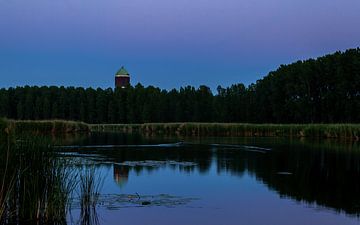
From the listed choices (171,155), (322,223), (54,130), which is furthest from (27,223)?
(54,130)

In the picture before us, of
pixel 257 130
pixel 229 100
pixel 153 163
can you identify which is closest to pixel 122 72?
pixel 229 100

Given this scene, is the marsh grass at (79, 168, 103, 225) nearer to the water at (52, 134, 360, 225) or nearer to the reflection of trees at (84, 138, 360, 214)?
the water at (52, 134, 360, 225)

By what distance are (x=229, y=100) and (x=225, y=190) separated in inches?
3093

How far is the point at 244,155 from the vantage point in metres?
29.3

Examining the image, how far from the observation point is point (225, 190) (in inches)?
675

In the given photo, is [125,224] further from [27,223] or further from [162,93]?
[162,93]

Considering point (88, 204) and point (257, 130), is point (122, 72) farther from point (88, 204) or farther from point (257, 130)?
point (88, 204)

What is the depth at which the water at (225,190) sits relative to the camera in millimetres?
12844

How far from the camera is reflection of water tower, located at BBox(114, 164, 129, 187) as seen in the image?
702 inches

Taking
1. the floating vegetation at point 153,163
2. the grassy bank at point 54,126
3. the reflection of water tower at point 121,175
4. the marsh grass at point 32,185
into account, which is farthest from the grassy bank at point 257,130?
the marsh grass at point 32,185

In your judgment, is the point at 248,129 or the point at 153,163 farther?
the point at 248,129

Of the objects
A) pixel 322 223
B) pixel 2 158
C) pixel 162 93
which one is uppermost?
pixel 162 93

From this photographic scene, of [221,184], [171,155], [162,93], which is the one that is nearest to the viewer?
[221,184]

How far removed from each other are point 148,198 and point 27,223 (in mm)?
4887
